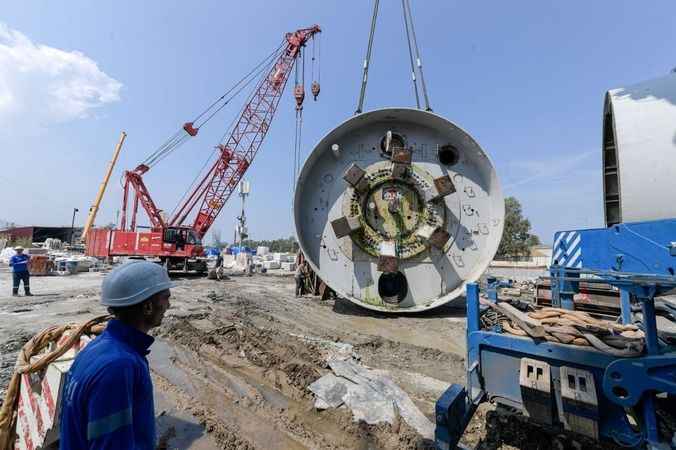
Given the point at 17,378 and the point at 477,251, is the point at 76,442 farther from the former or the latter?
the point at 477,251

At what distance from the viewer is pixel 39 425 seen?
7.11 feet

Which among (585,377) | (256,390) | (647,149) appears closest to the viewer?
(585,377)

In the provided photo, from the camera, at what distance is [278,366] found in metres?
4.10

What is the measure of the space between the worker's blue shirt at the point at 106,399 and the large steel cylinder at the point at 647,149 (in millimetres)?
5325

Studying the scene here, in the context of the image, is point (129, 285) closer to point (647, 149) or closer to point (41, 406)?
point (41, 406)

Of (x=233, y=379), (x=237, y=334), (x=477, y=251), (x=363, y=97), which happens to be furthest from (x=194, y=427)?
(x=363, y=97)

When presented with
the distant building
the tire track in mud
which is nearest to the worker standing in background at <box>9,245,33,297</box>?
the tire track in mud

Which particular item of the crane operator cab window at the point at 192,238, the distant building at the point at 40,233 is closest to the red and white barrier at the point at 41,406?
the crane operator cab window at the point at 192,238

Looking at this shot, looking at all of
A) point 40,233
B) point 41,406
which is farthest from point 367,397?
point 40,233

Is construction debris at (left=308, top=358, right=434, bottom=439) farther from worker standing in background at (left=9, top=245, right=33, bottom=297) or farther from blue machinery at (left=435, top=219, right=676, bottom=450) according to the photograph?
worker standing in background at (left=9, top=245, right=33, bottom=297)

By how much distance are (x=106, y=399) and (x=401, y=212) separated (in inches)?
245

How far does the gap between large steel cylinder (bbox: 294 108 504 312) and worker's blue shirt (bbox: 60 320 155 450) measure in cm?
557

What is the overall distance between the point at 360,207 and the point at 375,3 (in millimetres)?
4448

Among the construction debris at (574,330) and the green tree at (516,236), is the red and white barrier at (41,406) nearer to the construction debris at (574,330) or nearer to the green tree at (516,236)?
the construction debris at (574,330)
